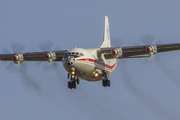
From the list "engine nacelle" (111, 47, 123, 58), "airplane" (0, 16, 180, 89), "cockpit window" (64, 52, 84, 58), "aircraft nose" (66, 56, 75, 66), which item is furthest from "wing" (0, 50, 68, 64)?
"engine nacelle" (111, 47, 123, 58)

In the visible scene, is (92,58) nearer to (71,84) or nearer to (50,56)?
(71,84)

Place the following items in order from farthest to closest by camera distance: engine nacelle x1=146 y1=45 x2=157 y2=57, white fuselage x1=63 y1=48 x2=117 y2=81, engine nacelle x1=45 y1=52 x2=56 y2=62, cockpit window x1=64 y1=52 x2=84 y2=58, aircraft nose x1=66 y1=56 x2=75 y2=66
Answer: engine nacelle x1=45 y1=52 x2=56 y2=62, engine nacelle x1=146 y1=45 x2=157 y2=57, cockpit window x1=64 y1=52 x2=84 y2=58, white fuselage x1=63 y1=48 x2=117 y2=81, aircraft nose x1=66 y1=56 x2=75 y2=66

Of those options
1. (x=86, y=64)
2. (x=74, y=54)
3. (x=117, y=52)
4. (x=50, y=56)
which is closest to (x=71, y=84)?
(x=86, y=64)

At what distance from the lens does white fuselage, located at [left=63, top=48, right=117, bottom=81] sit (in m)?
38.1

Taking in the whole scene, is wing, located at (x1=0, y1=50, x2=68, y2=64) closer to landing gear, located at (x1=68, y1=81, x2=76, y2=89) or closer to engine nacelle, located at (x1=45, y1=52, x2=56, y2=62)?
engine nacelle, located at (x1=45, y1=52, x2=56, y2=62)

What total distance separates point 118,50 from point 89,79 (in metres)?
4.06

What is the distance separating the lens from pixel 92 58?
40188 mm

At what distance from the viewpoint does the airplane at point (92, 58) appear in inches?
1512

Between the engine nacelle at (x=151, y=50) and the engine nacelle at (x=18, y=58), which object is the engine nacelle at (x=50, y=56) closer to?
the engine nacelle at (x=18, y=58)

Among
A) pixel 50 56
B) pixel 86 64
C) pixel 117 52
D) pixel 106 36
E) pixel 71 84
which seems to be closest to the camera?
pixel 86 64

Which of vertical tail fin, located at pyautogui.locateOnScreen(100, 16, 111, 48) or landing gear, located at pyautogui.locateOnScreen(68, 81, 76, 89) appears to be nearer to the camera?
landing gear, located at pyautogui.locateOnScreen(68, 81, 76, 89)

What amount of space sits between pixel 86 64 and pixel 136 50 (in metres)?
5.40

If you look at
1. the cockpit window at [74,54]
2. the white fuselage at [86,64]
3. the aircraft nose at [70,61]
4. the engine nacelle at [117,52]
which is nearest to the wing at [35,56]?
the white fuselage at [86,64]

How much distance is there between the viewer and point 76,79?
41906 millimetres
